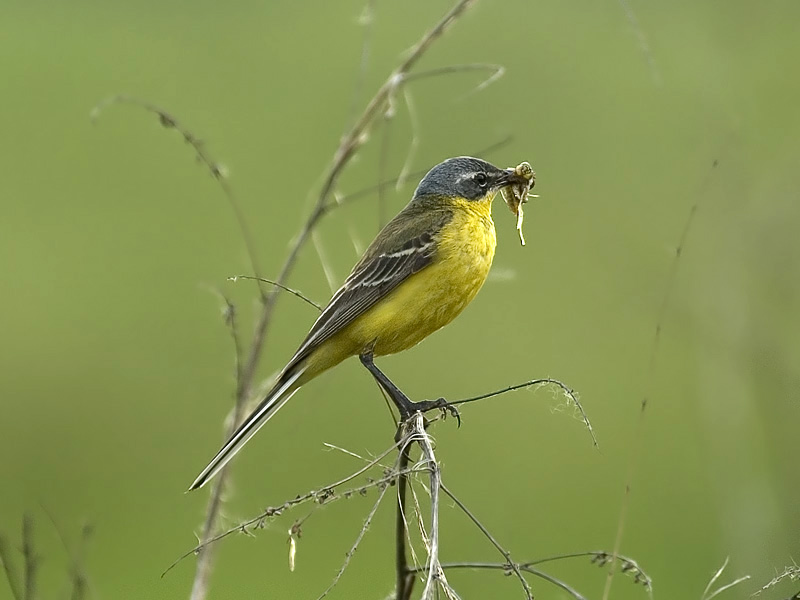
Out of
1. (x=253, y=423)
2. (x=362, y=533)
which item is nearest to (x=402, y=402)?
(x=253, y=423)

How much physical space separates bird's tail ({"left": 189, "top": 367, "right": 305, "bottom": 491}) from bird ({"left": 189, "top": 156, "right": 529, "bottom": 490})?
13 mm

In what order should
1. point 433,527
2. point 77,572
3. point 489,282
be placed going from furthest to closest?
point 489,282
point 77,572
point 433,527

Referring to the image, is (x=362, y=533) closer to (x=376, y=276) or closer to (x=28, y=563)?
(x=28, y=563)

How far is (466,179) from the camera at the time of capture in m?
6.05

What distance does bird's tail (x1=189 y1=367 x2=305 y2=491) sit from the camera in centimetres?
464

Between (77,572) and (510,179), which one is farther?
(510,179)

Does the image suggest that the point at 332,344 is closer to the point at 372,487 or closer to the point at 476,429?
the point at 372,487

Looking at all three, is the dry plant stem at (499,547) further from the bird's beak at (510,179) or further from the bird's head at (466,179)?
the bird's head at (466,179)

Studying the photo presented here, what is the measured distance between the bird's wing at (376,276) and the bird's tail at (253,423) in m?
0.13

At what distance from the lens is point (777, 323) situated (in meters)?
7.05

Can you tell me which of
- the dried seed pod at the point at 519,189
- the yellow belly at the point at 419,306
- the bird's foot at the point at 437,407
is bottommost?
the bird's foot at the point at 437,407

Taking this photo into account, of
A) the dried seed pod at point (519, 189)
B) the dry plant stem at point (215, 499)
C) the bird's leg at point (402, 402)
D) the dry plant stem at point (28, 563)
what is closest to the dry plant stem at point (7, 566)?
the dry plant stem at point (28, 563)

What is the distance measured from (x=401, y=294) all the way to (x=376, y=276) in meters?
0.17

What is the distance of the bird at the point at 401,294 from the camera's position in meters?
5.54
